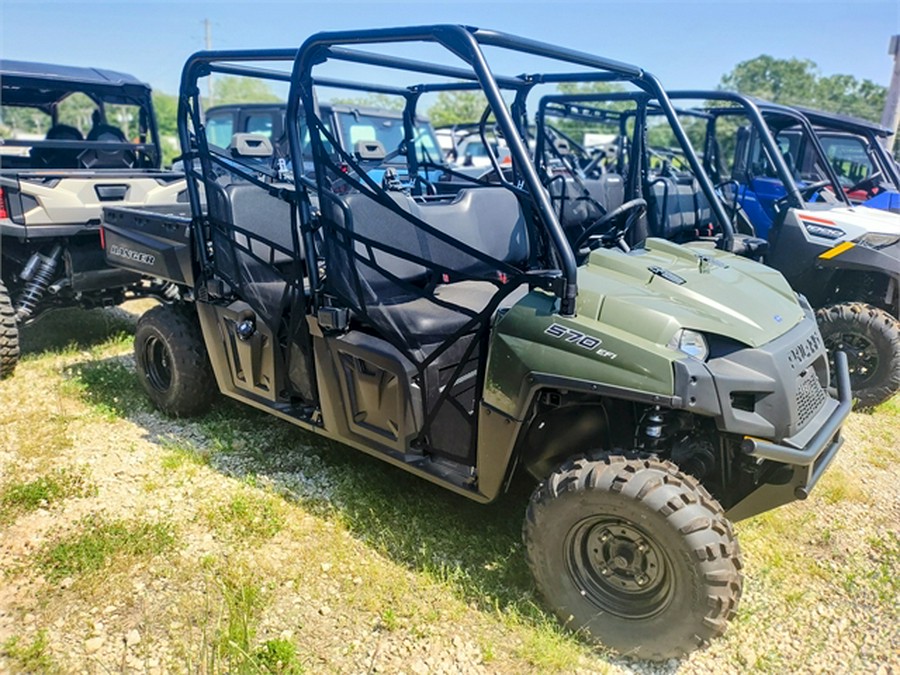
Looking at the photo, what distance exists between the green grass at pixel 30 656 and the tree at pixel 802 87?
43.6 metres

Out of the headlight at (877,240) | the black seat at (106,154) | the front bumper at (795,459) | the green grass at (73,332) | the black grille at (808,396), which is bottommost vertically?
the green grass at (73,332)

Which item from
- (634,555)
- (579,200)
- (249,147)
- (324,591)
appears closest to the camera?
(634,555)

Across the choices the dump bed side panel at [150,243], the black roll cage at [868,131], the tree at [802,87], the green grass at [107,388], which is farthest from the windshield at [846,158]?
the tree at [802,87]

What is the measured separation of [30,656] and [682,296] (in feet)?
8.28

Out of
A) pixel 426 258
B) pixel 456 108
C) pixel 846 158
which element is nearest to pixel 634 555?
pixel 426 258

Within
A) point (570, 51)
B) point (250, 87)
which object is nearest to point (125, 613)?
point (570, 51)

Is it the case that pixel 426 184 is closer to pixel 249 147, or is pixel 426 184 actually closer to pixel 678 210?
pixel 249 147

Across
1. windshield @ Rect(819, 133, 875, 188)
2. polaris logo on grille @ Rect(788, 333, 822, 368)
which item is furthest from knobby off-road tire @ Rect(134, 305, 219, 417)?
windshield @ Rect(819, 133, 875, 188)

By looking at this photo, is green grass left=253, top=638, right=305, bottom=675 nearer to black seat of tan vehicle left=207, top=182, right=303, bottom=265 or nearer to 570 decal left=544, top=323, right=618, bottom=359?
570 decal left=544, top=323, right=618, bottom=359

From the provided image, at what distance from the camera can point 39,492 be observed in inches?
128

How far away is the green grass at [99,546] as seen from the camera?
8.98 ft

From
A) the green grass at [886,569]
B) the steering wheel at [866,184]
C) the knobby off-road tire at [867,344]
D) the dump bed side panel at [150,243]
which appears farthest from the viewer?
the steering wheel at [866,184]

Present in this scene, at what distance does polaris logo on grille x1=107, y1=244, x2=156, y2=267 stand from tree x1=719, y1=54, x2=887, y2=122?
41.8 meters

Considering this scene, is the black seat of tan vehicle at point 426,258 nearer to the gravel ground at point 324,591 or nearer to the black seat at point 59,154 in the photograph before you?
the gravel ground at point 324,591
